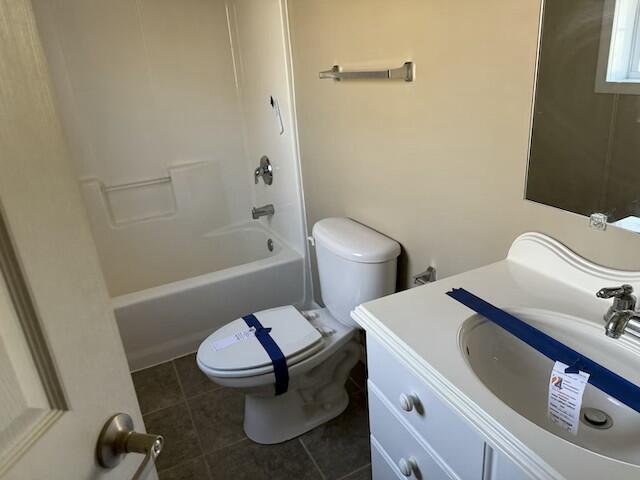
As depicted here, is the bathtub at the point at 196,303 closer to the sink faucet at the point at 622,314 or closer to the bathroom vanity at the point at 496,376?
the bathroom vanity at the point at 496,376

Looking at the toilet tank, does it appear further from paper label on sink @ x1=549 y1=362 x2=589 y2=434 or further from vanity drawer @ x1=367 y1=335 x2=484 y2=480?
paper label on sink @ x1=549 y1=362 x2=589 y2=434

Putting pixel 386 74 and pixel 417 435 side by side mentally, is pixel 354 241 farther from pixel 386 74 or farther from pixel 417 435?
pixel 417 435

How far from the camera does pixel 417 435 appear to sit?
1063 mm

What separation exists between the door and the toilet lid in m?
1.10

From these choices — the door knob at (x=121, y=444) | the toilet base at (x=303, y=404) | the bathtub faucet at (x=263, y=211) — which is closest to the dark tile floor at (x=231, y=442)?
the toilet base at (x=303, y=404)

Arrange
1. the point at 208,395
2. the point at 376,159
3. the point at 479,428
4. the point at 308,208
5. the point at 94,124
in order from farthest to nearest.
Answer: the point at 94,124
the point at 308,208
the point at 208,395
the point at 376,159
the point at 479,428

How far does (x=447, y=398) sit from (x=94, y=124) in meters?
2.52

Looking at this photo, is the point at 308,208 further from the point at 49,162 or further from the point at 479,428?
the point at 49,162

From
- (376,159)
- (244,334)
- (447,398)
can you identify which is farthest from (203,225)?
(447,398)

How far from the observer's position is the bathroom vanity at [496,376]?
0.78 metres

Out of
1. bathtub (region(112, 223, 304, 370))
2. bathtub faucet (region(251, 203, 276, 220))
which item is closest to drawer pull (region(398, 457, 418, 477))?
bathtub (region(112, 223, 304, 370))

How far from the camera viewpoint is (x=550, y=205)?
3.79ft

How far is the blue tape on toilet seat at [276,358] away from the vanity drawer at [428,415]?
0.54 metres

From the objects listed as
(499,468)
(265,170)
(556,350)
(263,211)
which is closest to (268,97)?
(265,170)
